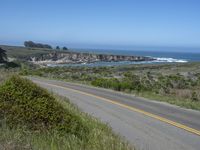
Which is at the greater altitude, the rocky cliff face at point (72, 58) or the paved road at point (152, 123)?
the paved road at point (152, 123)

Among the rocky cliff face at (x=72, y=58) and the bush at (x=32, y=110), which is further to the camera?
the rocky cliff face at (x=72, y=58)

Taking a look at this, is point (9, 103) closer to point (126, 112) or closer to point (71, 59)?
point (126, 112)

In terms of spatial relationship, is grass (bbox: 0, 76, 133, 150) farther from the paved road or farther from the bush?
the paved road

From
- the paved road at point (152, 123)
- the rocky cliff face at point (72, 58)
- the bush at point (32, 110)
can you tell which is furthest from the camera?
the rocky cliff face at point (72, 58)

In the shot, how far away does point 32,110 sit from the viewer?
385 inches

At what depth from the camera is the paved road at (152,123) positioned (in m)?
10.8

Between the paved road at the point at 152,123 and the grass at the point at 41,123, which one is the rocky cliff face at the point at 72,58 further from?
the grass at the point at 41,123

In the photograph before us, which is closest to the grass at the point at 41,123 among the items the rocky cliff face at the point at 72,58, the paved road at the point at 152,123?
the paved road at the point at 152,123

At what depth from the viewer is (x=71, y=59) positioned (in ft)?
466

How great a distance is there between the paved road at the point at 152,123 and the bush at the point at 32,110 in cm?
185

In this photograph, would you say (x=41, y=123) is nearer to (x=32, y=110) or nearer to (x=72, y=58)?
(x=32, y=110)

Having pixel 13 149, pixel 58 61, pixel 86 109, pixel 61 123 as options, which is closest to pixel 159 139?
pixel 61 123

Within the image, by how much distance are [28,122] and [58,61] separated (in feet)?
416

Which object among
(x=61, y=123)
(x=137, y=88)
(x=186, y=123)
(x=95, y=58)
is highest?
(x=61, y=123)
